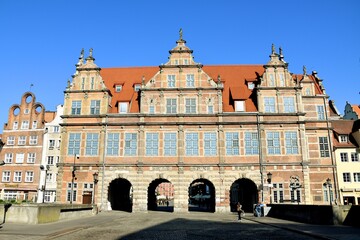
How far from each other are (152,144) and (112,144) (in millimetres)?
4502

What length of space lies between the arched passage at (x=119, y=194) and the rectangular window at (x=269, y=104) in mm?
18154

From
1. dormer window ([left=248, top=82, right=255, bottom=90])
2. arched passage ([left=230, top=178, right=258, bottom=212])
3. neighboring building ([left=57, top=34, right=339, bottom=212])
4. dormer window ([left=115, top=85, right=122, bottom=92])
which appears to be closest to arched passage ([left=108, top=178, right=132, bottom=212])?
neighboring building ([left=57, top=34, right=339, bottom=212])

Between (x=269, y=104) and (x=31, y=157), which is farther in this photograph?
(x=31, y=157)

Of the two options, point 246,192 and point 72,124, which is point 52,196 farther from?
point 246,192

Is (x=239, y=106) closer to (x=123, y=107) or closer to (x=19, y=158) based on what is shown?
(x=123, y=107)

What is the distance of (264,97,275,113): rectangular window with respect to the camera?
36.1 metres

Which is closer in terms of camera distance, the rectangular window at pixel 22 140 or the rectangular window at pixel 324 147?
the rectangular window at pixel 324 147

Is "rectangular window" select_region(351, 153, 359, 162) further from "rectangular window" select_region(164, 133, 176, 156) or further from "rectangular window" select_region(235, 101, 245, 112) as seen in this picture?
"rectangular window" select_region(164, 133, 176, 156)

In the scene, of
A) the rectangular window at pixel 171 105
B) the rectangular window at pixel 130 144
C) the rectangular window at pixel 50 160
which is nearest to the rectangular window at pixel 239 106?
the rectangular window at pixel 171 105

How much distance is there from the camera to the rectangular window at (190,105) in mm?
36281

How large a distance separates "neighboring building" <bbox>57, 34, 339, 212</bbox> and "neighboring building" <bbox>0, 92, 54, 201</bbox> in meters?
15.6

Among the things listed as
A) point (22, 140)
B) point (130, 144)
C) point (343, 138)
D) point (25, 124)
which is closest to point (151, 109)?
point (130, 144)

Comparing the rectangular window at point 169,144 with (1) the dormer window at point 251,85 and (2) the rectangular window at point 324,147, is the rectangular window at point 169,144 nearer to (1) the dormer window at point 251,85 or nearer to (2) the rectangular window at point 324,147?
(1) the dormer window at point 251,85

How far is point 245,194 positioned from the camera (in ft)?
131
